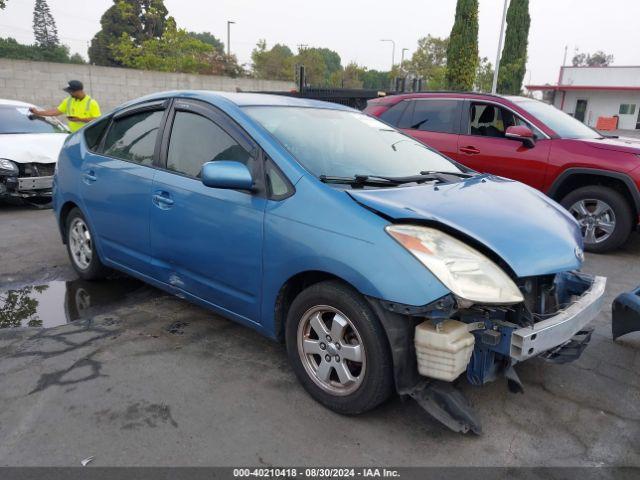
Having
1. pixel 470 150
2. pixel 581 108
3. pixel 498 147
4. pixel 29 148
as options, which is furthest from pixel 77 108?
pixel 581 108

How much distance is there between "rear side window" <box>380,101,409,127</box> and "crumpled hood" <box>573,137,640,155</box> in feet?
8.00

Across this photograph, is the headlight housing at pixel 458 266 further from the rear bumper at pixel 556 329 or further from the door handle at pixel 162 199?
the door handle at pixel 162 199

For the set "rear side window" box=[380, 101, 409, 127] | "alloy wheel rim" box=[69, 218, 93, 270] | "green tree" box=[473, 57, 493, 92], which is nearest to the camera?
"alloy wheel rim" box=[69, 218, 93, 270]

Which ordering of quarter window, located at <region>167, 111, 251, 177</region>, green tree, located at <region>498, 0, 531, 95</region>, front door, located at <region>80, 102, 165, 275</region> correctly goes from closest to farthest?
1. quarter window, located at <region>167, 111, 251, 177</region>
2. front door, located at <region>80, 102, 165, 275</region>
3. green tree, located at <region>498, 0, 531, 95</region>

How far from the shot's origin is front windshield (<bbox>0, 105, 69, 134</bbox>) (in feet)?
26.2

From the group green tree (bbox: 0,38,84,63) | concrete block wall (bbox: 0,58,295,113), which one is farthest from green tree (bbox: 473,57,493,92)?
green tree (bbox: 0,38,84,63)

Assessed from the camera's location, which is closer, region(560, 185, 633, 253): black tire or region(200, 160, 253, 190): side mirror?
region(200, 160, 253, 190): side mirror

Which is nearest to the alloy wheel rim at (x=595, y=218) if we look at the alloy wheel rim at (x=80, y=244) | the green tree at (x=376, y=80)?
the alloy wheel rim at (x=80, y=244)

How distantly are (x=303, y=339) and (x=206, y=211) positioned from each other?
1.00 m

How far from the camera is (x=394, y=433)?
8.38 feet

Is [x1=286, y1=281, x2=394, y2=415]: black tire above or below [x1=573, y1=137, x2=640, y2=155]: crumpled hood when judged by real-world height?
below

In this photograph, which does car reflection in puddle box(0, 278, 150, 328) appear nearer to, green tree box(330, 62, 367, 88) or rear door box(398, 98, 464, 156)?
rear door box(398, 98, 464, 156)

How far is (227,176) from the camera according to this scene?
281 centimetres

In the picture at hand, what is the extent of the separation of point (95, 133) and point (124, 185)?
942mm
